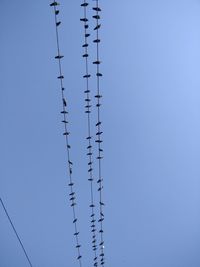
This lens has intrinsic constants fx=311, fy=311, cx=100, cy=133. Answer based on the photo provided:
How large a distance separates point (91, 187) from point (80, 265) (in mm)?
9232

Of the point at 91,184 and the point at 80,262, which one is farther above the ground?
the point at 91,184

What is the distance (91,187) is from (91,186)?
25cm

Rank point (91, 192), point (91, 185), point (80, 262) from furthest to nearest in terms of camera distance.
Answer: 1. point (80, 262)
2. point (91, 192)
3. point (91, 185)

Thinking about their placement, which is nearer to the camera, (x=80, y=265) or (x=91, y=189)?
(x=91, y=189)

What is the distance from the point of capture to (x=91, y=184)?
51.9 feet

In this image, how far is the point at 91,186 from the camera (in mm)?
15742

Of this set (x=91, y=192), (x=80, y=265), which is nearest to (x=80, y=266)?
(x=80, y=265)

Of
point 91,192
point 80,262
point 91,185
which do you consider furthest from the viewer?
point 80,262

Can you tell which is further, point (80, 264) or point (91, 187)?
point (80, 264)

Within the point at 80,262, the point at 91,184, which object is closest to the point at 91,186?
the point at 91,184

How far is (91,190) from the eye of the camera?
639 inches

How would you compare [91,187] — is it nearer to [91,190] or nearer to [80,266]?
[91,190]

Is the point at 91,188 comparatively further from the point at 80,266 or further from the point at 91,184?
the point at 80,266

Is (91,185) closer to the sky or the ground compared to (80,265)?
closer to the sky
